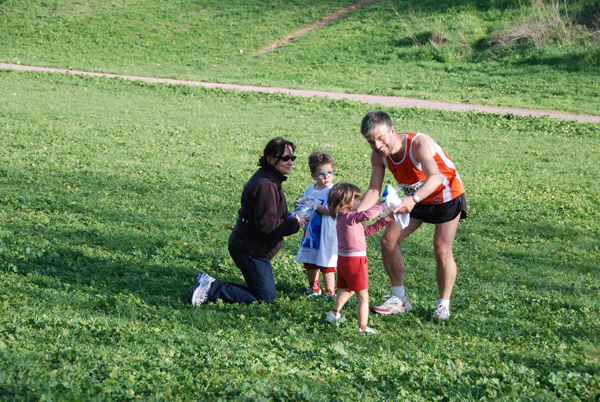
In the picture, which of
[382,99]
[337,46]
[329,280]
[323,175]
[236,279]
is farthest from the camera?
[337,46]

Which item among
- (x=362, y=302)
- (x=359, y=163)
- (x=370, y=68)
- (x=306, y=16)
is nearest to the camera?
(x=362, y=302)

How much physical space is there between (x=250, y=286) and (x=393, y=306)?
135 centimetres

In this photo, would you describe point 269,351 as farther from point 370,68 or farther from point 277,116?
point 370,68

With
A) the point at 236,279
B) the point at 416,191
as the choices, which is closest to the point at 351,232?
the point at 416,191

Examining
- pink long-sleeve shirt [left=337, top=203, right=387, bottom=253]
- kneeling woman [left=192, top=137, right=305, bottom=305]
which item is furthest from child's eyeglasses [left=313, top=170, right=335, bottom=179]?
pink long-sleeve shirt [left=337, top=203, right=387, bottom=253]

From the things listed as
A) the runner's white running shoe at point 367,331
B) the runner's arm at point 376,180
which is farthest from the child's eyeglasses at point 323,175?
the runner's white running shoe at point 367,331

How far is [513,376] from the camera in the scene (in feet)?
13.4

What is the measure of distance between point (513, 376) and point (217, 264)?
3560mm

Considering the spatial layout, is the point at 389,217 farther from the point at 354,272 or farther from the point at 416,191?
the point at 354,272

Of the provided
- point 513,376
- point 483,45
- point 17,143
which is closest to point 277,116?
point 17,143

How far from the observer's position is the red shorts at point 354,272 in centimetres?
504

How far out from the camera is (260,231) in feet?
18.3

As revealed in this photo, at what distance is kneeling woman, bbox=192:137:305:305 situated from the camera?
5.56 m

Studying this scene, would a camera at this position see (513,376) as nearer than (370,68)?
Yes
